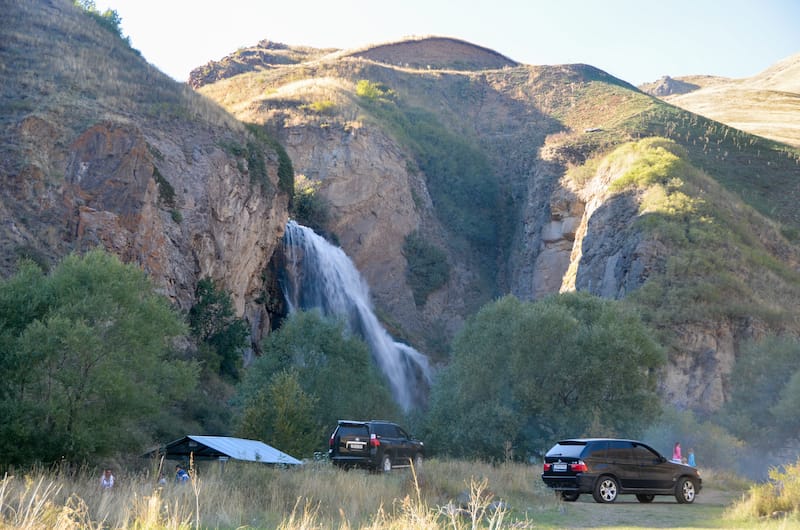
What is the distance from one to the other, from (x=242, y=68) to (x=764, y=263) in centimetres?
7457

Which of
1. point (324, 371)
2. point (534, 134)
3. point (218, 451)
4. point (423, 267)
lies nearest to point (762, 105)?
point (534, 134)

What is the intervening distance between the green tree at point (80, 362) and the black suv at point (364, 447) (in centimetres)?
504

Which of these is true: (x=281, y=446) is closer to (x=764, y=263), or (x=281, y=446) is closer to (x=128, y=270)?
(x=128, y=270)

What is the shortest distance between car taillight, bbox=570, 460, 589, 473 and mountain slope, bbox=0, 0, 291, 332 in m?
23.4

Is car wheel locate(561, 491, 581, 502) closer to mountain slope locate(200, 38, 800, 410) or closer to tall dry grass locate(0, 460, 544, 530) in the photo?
tall dry grass locate(0, 460, 544, 530)

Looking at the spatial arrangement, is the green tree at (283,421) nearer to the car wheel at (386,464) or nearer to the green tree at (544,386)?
the car wheel at (386,464)

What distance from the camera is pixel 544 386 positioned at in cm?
3434

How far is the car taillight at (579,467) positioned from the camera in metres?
20.6

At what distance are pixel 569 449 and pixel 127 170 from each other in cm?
2664

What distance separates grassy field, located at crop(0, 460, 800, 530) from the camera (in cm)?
1287

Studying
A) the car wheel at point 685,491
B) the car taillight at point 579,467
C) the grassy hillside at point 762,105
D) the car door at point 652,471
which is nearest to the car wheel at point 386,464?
the car taillight at point 579,467

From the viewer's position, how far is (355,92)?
89.7 m

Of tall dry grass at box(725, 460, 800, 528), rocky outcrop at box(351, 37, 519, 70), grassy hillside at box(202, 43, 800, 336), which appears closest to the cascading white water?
grassy hillside at box(202, 43, 800, 336)

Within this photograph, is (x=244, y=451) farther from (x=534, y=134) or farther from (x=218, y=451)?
(x=534, y=134)
